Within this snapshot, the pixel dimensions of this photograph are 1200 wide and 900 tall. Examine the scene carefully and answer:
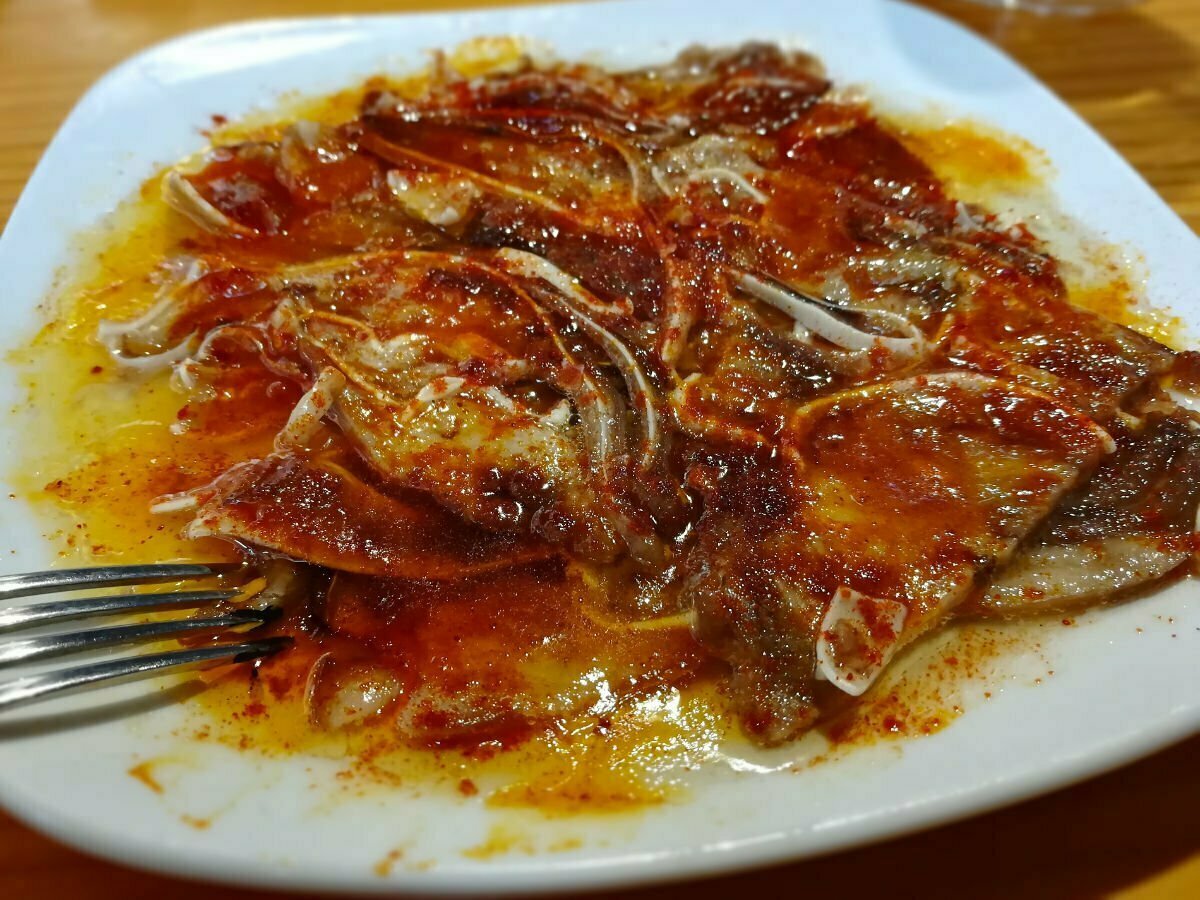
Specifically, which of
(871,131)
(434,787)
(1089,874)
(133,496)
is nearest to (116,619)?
(133,496)

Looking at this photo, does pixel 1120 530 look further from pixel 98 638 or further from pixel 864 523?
pixel 98 638

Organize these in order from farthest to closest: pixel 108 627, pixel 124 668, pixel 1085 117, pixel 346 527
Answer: pixel 1085 117 < pixel 346 527 < pixel 108 627 < pixel 124 668

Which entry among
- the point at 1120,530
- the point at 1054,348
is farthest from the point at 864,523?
the point at 1054,348

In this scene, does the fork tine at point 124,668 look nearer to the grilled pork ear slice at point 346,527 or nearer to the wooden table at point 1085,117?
the grilled pork ear slice at point 346,527

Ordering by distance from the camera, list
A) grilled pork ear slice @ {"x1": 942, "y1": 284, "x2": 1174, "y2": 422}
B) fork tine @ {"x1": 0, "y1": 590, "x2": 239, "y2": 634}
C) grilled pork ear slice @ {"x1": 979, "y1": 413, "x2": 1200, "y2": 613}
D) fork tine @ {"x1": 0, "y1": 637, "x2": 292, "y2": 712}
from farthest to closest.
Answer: grilled pork ear slice @ {"x1": 942, "y1": 284, "x2": 1174, "y2": 422} < grilled pork ear slice @ {"x1": 979, "y1": 413, "x2": 1200, "y2": 613} < fork tine @ {"x1": 0, "y1": 590, "x2": 239, "y2": 634} < fork tine @ {"x1": 0, "y1": 637, "x2": 292, "y2": 712}

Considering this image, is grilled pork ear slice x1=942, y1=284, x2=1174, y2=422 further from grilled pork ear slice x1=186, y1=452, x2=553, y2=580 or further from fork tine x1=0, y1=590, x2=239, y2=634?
fork tine x1=0, y1=590, x2=239, y2=634

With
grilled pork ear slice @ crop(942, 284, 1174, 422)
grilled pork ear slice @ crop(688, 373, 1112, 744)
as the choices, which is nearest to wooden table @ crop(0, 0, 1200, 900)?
grilled pork ear slice @ crop(688, 373, 1112, 744)

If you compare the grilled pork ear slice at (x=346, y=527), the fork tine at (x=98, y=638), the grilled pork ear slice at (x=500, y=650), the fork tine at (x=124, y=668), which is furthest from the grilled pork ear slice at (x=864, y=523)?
the fork tine at (x=98, y=638)
